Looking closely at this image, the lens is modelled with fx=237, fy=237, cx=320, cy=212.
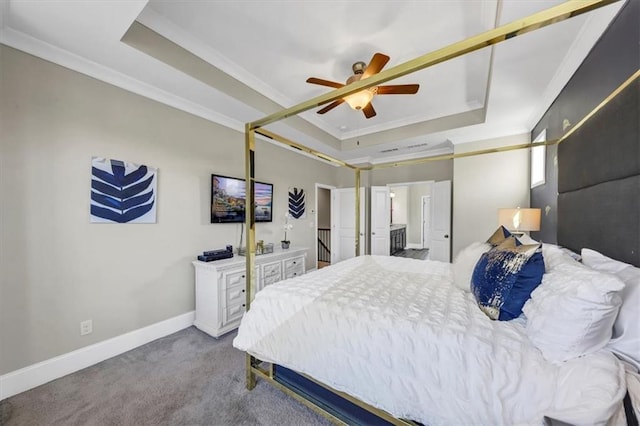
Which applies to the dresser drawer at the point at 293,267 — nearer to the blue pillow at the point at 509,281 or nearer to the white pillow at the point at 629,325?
the blue pillow at the point at 509,281

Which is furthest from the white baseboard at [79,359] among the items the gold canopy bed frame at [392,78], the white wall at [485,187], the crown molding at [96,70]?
the white wall at [485,187]

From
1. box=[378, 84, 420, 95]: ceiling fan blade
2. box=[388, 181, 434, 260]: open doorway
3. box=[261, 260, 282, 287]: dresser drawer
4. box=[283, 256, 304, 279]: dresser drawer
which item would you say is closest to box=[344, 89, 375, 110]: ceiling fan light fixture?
box=[378, 84, 420, 95]: ceiling fan blade

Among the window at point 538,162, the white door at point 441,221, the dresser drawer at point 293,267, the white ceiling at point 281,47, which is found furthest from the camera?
the white door at point 441,221

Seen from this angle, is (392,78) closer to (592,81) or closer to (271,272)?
(592,81)

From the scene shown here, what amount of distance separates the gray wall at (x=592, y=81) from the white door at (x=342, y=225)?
11.0 feet

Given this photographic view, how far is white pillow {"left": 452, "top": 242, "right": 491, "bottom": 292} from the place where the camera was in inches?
67.7

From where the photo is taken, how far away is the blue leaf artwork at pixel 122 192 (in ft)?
7.02

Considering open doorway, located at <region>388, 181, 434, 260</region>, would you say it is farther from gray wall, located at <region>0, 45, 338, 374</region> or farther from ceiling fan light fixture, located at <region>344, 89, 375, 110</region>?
gray wall, located at <region>0, 45, 338, 374</region>

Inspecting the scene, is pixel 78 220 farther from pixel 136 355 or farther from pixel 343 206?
pixel 343 206

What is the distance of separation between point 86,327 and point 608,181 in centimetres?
392

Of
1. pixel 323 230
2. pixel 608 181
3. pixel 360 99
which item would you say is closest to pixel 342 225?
pixel 323 230

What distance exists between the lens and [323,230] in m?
6.68

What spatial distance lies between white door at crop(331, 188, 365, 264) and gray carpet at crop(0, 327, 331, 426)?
12.3 feet

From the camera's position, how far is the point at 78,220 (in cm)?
205
